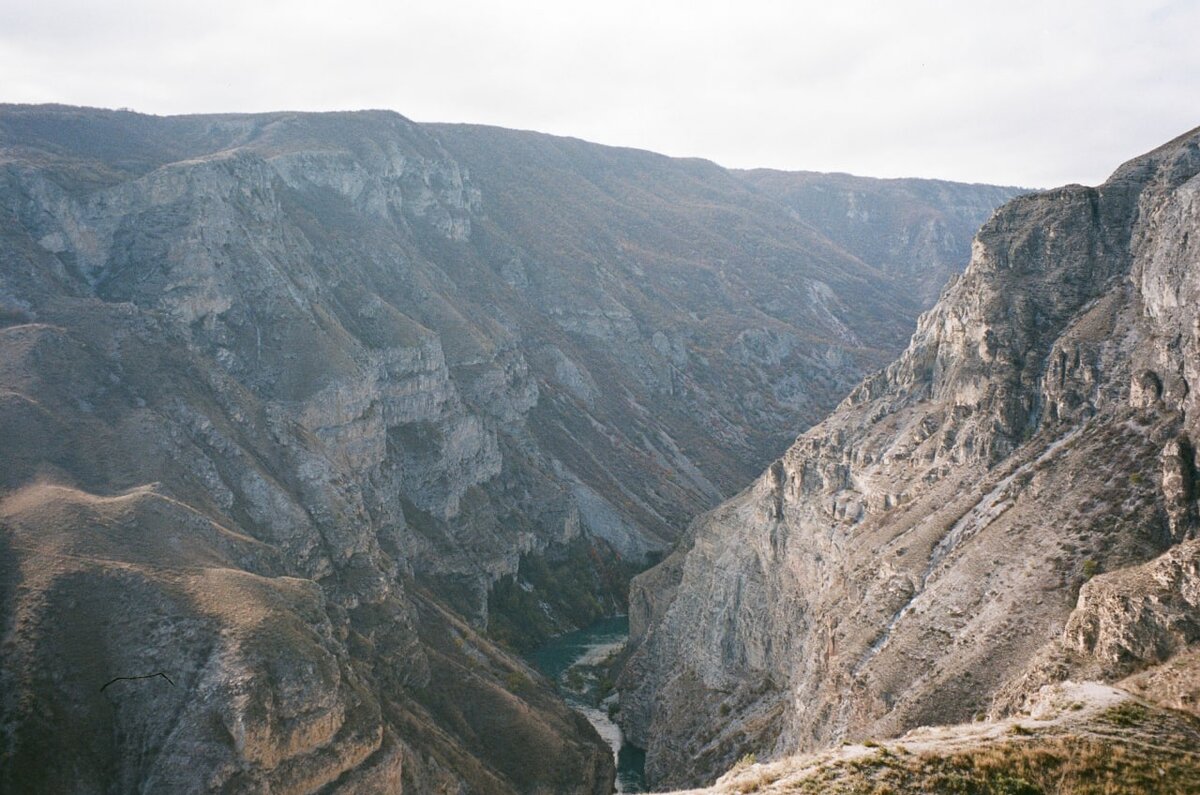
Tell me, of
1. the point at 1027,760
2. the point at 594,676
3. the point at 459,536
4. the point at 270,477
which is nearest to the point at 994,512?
the point at 1027,760

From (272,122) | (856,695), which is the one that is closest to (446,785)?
(856,695)

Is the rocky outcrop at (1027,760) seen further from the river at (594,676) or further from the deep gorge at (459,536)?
the river at (594,676)

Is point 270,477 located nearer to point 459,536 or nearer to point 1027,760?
point 459,536

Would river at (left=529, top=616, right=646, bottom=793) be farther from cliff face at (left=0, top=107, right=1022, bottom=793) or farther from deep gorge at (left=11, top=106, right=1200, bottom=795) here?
cliff face at (left=0, top=107, right=1022, bottom=793)

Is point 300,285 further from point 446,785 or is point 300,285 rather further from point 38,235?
point 446,785

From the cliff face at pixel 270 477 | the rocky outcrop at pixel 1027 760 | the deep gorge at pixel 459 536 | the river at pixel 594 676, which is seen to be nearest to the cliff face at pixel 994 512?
the deep gorge at pixel 459 536

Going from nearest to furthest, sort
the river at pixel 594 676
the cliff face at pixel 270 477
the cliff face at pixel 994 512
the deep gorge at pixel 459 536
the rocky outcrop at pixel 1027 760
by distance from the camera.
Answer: the rocky outcrop at pixel 1027 760 < the cliff face at pixel 994 512 < the deep gorge at pixel 459 536 < the cliff face at pixel 270 477 < the river at pixel 594 676
